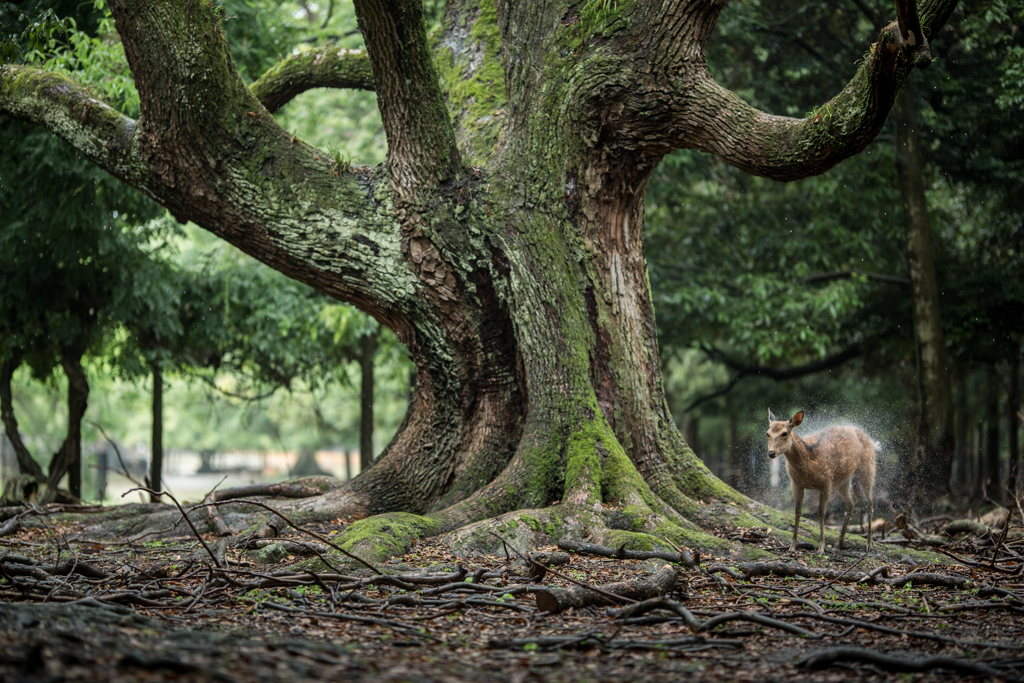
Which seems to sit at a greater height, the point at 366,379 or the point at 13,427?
the point at 366,379

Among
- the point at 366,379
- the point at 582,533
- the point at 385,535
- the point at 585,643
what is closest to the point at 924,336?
the point at 582,533

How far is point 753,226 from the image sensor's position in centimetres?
1486

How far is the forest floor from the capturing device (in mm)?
2943

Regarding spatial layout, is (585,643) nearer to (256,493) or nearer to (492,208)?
(492,208)

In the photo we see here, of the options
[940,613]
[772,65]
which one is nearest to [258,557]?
[940,613]

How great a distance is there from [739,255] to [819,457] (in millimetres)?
8785

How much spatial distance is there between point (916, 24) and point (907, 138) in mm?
Answer: 8412

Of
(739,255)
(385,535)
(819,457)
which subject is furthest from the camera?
(739,255)

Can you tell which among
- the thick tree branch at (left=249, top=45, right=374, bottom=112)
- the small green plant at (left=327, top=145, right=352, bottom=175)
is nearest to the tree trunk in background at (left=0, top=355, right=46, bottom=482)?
the thick tree branch at (left=249, top=45, right=374, bottom=112)

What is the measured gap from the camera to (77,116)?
7180 mm

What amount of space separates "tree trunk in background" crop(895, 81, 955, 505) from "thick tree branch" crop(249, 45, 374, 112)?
8337 millimetres

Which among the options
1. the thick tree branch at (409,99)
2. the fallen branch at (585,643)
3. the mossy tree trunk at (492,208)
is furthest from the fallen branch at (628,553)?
the thick tree branch at (409,99)

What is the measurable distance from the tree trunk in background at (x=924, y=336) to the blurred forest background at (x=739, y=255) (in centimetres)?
5

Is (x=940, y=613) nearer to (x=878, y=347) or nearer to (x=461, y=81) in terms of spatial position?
(x=461, y=81)
